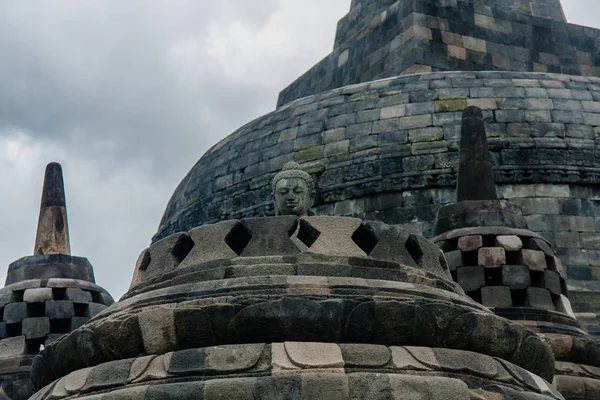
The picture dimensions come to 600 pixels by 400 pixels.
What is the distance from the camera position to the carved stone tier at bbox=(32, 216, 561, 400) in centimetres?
871

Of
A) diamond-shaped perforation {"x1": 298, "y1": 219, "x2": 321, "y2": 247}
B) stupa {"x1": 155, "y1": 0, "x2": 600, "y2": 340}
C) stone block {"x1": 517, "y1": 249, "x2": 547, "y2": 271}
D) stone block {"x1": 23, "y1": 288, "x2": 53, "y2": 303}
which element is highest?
stupa {"x1": 155, "y1": 0, "x2": 600, "y2": 340}

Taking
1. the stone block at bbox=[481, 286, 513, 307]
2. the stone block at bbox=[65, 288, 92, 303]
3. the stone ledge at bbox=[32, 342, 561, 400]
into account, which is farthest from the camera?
the stone block at bbox=[65, 288, 92, 303]

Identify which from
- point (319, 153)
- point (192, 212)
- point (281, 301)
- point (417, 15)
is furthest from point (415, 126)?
point (281, 301)

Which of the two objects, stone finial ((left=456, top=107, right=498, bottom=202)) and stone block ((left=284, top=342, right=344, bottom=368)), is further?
stone finial ((left=456, top=107, right=498, bottom=202))

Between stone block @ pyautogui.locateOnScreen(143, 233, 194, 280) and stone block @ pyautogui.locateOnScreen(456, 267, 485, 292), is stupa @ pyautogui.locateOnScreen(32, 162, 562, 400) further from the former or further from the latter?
stone block @ pyautogui.locateOnScreen(456, 267, 485, 292)

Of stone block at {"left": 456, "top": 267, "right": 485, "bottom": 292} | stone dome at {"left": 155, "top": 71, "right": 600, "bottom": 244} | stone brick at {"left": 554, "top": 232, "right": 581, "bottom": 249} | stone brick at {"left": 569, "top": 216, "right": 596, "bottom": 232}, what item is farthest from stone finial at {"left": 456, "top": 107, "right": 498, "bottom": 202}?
stone brick at {"left": 569, "top": 216, "right": 596, "bottom": 232}

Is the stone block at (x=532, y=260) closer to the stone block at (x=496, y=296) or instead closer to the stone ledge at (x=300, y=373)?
the stone block at (x=496, y=296)

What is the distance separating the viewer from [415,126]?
23328 millimetres

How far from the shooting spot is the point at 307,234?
1005cm

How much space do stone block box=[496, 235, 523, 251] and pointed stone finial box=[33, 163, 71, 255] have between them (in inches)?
246

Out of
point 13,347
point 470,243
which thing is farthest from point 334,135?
point 13,347

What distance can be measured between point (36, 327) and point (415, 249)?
331 inches

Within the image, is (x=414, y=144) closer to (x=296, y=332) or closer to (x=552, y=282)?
(x=552, y=282)

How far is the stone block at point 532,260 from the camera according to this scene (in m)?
16.4
